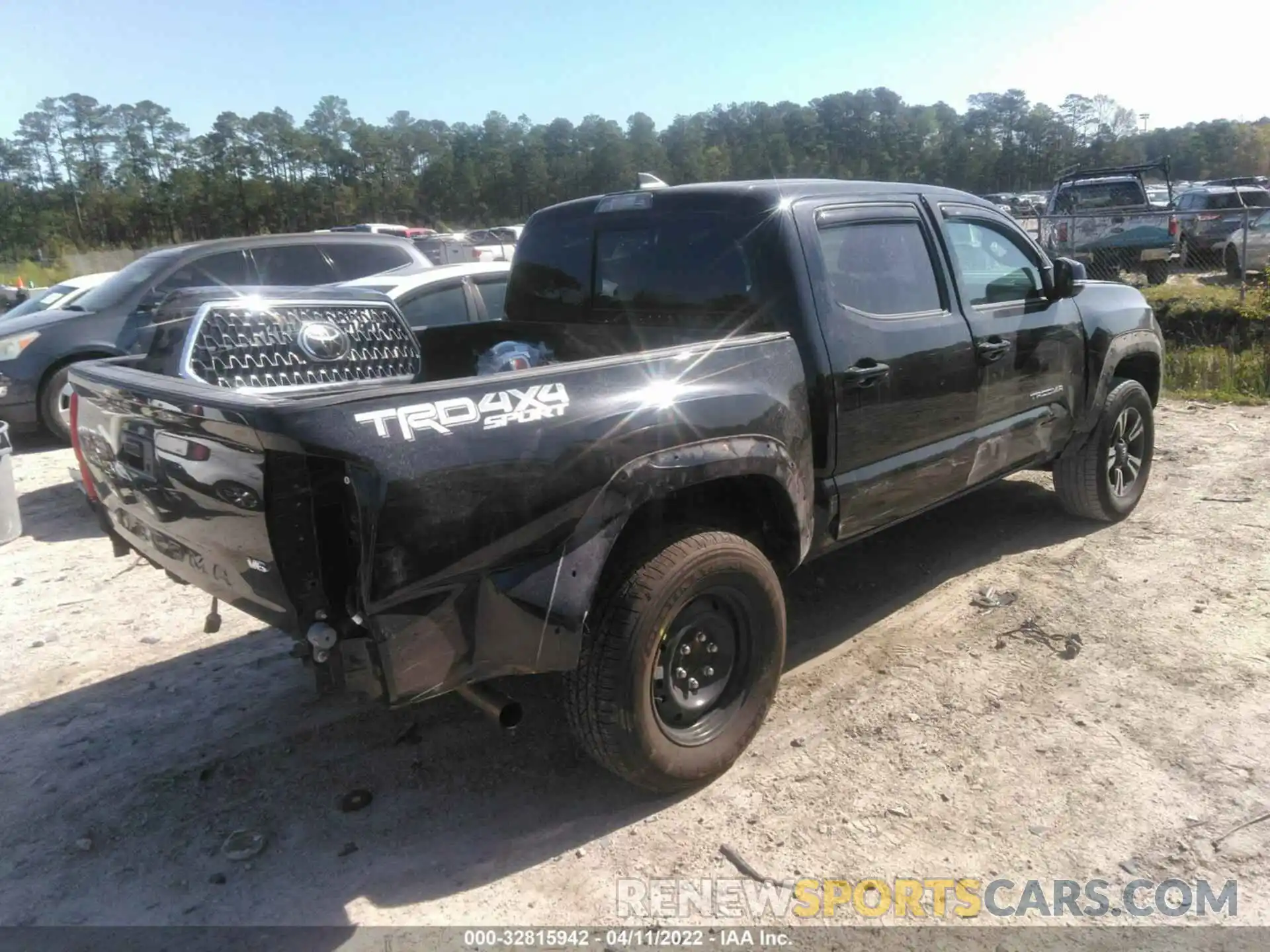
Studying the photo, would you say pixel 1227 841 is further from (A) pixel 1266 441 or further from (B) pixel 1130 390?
(A) pixel 1266 441

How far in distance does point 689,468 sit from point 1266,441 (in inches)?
257

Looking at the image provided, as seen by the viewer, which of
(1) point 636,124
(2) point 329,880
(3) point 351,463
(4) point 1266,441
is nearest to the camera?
(3) point 351,463

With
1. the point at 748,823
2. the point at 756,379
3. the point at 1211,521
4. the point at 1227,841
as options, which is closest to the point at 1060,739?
the point at 1227,841

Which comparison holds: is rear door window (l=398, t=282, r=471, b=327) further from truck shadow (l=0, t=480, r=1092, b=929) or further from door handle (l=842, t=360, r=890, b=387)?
door handle (l=842, t=360, r=890, b=387)

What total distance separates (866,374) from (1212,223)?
55.7 ft

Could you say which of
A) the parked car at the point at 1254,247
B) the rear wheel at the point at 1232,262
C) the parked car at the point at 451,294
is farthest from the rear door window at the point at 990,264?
the rear wheel at the point at 1232,262

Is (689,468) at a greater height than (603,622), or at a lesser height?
greater

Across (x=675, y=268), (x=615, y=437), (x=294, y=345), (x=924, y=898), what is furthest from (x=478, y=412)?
(x=924, y=898)

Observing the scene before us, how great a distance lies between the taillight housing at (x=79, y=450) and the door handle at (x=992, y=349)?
12.0ft

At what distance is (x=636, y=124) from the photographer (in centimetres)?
5259

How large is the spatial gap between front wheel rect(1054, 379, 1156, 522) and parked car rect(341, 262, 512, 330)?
3965mm

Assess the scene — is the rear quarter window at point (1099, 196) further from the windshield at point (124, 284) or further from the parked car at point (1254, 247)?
the windshield at point (124, 284)

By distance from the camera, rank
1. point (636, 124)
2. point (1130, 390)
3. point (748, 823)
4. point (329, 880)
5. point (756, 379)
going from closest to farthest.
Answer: point (329, 880)
point (748, 823)
point (756, 379)
point (1130, 390)
point (636, 124)

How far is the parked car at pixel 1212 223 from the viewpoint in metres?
16.7
